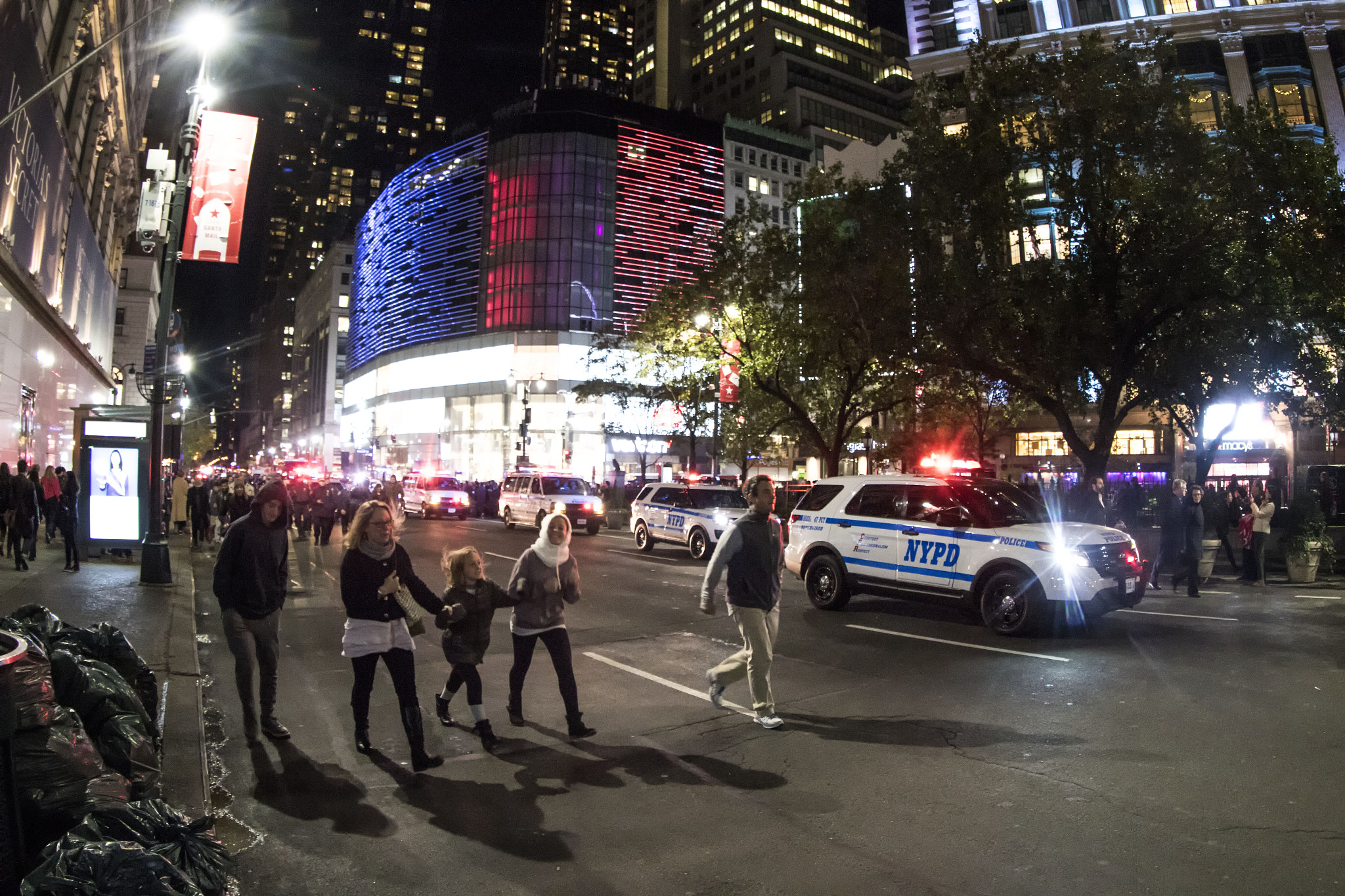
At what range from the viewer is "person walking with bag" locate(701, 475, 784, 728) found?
640 centimetres

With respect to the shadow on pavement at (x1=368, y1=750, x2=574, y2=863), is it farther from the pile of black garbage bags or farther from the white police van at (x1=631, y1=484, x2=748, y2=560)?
the white police van at (x1=631, y1=484, x2=748, y2=560)

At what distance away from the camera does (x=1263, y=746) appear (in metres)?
5.75

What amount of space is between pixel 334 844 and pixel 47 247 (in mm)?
24965

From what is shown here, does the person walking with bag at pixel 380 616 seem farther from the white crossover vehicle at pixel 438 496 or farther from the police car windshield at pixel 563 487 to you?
the white crossover vehicle at pixel 438 496

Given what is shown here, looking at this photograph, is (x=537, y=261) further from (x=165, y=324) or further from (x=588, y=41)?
(x=588, y=41)

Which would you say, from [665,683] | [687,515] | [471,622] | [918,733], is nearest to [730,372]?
[687,515]

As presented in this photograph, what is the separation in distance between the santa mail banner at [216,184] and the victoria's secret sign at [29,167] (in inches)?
201

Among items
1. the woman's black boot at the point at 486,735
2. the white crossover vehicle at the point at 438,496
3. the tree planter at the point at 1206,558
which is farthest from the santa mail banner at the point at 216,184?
the white crossover vehicle at the point at 438,496

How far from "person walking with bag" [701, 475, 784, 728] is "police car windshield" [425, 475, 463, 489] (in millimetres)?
31154

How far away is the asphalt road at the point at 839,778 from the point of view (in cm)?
399

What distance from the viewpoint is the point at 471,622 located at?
5988mm

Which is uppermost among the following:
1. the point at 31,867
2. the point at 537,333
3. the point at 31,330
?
the point at 537,333

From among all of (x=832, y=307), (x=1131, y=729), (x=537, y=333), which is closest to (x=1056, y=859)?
(x=1131, y=729)

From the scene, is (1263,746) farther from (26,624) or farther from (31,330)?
(31,330)
